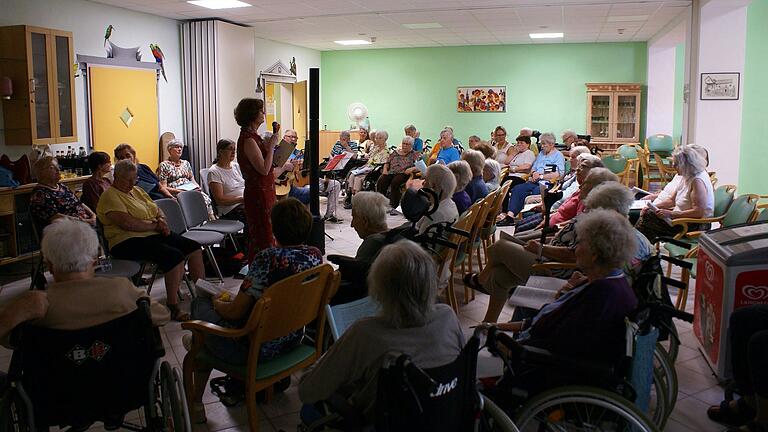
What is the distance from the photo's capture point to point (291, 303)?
2713 mm

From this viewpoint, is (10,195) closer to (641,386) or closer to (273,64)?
(641,386)

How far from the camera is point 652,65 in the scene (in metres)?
13.0

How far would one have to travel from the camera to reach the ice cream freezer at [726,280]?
333 centimetres

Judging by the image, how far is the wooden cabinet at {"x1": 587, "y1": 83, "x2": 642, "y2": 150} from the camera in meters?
13.1

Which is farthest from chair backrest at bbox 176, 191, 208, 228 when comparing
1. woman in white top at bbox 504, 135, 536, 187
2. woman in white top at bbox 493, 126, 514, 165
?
woman in white top at bbox 493, 126, 514, 165

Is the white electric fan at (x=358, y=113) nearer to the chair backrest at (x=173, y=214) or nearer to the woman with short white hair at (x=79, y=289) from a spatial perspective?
the chair backrest at (x=173, y=214)

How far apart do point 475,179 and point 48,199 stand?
11.4 feet

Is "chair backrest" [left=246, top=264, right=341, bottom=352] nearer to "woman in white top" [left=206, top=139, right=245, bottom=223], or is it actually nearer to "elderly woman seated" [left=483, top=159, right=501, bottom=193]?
"woman in white top" [left=206, top=139, right=245, bottom=223]

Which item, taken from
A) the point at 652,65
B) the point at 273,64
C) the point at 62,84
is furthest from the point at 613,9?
the point at 62,84

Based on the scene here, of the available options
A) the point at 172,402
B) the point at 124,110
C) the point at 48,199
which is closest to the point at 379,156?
the point at 124,110

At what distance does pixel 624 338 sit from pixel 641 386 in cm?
21

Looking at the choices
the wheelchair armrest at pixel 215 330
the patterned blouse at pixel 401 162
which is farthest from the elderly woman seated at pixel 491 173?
the wheelchair armrest at pixel 215 330

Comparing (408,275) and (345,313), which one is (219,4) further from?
(408,275)

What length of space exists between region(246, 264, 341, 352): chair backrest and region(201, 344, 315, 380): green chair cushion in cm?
13
